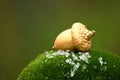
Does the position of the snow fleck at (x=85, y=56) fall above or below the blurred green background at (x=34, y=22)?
below

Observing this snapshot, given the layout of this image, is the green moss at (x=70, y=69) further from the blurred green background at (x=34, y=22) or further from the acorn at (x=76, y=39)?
the blurred green background at (x=34, y=22)

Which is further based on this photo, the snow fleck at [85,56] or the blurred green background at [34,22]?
the blurred green background at [34,22]

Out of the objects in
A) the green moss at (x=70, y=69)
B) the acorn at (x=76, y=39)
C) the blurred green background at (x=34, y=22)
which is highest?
the blurred green background at (x=34, y=22)

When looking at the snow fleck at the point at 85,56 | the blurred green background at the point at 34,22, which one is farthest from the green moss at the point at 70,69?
the blurred green background at the point at 34,22

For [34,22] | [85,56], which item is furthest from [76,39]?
[34,22]

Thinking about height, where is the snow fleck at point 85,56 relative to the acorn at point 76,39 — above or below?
below

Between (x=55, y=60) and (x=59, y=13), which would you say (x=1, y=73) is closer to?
(x=59, y=13)
